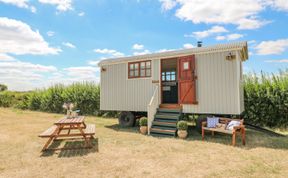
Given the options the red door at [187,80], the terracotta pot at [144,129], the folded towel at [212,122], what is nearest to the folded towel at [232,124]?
the folded towel at [212,122]

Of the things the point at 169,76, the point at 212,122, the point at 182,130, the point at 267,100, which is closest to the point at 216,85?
the point at 212,122

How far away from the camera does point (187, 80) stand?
674cm

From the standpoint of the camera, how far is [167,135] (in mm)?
6184

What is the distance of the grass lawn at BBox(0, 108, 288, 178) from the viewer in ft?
10.7

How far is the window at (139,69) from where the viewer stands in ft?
25.2

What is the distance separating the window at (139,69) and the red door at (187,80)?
4.62ft

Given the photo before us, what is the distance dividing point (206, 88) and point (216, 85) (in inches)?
13.9

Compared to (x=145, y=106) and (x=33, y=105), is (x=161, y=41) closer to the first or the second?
(x=145, y=106)

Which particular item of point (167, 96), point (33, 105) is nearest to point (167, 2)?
point (167, 96)

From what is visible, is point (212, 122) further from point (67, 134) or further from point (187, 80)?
point (67, 134)

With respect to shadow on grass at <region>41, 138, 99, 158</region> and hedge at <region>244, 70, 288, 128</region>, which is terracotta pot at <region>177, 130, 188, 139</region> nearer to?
shadow on grass at <region>41, 138, 99, 158</region>

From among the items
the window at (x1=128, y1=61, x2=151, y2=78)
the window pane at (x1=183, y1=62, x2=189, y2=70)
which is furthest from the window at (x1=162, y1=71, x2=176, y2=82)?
the window pane at (x1=183, y1=62, x2=189, y2=70)

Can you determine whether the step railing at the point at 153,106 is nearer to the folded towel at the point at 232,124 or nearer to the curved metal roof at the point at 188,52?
the curved metal roof at the point at 188,52

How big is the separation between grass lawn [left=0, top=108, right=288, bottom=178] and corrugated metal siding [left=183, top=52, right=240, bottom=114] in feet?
3.73
